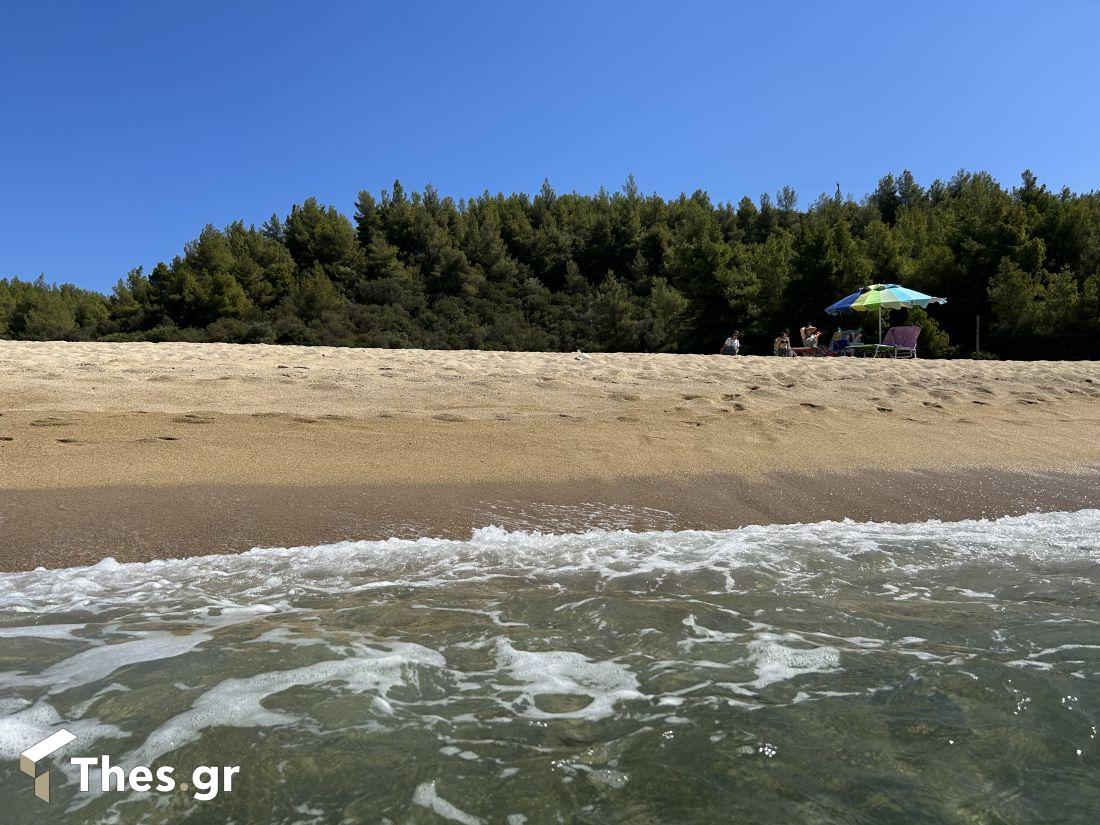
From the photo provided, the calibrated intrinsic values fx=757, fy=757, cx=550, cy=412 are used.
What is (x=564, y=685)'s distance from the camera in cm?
212

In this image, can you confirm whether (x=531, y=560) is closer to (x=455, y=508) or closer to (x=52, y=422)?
(x=455, y=508)

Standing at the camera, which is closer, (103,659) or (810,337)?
(103,659)

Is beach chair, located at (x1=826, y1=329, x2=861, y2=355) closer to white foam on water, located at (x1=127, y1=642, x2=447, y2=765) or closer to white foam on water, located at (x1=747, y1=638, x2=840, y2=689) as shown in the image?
white foam on water, located at (x1=747, y1=638, x2=840, y2=689)

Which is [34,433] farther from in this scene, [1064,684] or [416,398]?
[1064,684]

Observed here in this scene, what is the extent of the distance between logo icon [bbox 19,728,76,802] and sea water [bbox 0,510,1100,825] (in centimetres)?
2

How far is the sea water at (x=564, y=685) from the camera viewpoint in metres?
1.59

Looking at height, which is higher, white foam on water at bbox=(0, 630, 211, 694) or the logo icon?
white foam on water at bbox=(0, 630, 211, 694)

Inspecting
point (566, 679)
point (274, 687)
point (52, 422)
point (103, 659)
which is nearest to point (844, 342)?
point (52, 422)

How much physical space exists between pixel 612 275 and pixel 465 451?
3609 centimetres

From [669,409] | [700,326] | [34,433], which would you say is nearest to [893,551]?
[669,409]

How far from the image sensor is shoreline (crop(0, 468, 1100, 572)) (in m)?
3.53

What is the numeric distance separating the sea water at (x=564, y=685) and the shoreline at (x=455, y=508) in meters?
0.30

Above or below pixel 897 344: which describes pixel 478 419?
below

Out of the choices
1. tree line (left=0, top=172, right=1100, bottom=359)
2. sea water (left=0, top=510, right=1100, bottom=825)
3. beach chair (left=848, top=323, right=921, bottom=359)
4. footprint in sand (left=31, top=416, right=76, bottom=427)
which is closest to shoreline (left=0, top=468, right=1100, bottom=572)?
sea water (left=0, top=510, right=1100, bottom=825)
